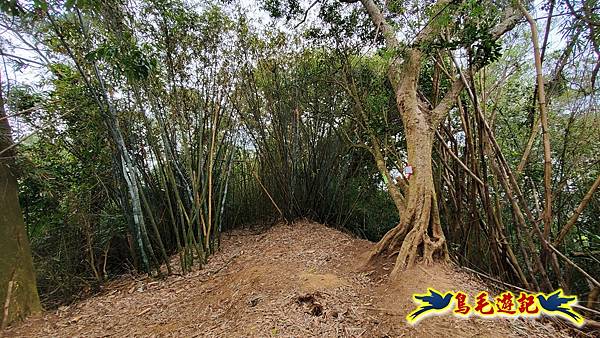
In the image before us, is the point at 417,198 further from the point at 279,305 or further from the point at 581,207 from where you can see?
the point at 279,305

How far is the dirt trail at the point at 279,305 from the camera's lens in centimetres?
160

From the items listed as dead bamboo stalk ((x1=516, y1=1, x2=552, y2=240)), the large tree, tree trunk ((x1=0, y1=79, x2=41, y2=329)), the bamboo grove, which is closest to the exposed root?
the large tree

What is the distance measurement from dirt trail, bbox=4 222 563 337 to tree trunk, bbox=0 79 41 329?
13cm

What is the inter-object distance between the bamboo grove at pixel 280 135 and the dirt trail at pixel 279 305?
499mm

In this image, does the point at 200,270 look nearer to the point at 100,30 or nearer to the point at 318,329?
the point at 318,329

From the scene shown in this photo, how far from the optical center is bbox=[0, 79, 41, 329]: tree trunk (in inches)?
80.0

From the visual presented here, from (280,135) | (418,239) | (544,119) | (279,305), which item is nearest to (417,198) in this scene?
(418,239)

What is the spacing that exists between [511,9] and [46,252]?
16.3 ft

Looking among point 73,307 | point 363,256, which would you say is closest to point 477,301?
point 363,256

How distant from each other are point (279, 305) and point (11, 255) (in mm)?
1924

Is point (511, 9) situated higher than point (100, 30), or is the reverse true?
point (100, 30)

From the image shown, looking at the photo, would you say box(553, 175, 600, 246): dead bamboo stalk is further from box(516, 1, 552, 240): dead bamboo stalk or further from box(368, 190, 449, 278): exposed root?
box(368, 190, 449, 278): exposed root

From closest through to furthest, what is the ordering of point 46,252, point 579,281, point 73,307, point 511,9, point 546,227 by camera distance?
1. point 546,227
2. point 511,9
3. point 73,307
4. point 579,281
5. point 46,252

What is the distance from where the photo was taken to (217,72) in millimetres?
3512
